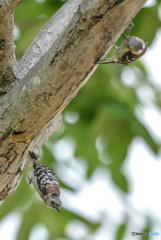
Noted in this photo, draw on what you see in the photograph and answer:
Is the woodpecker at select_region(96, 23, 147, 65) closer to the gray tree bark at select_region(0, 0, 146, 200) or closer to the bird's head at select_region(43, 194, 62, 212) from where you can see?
the gray tree bark at select_region(0, 0, 146, 200)

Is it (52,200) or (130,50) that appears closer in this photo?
(130,50)

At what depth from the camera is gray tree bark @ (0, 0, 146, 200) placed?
1818mm

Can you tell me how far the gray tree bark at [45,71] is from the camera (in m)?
1.82

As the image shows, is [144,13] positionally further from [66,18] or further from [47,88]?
[47,88]

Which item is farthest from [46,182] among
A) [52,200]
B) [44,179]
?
[52,200]

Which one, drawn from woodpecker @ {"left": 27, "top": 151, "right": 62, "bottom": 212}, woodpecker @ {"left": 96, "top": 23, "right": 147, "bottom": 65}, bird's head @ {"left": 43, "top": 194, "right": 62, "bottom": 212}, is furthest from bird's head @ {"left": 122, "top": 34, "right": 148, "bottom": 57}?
bird's head @ {"left": 43, "top": 194, "right": 62, "bottom": 212}

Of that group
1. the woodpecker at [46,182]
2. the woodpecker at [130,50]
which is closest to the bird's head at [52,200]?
the woodpecker at [46,182]

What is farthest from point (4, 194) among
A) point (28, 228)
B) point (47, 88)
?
point (28, 228)

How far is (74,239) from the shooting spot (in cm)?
488

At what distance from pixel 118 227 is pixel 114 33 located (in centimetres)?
337

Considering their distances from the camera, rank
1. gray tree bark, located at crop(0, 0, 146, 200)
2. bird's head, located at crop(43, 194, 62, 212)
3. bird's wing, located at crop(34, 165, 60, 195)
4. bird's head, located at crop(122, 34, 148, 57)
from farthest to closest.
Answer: bird's head, located at crop(43, 194, 62, 212) → bird's wing, located at crop(34, 165, 60, 195) → bird's head, located at crop(122, 34, 148, 57) → gray tree bark, located at crop(0, 0, 146, 200)

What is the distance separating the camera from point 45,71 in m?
2.07

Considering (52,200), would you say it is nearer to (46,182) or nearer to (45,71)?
(46,182)

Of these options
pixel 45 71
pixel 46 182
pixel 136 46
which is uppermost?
pixel 136 46
